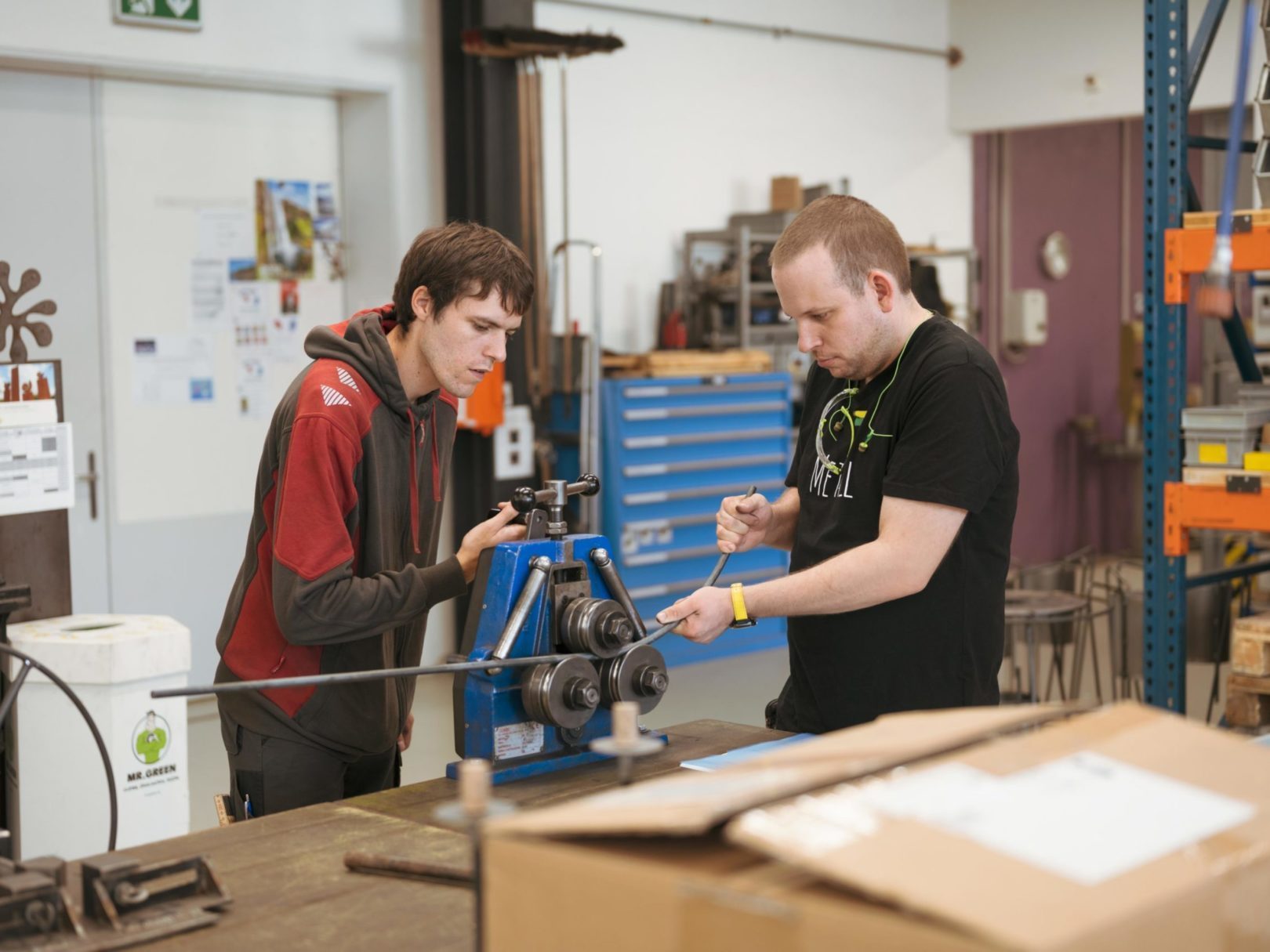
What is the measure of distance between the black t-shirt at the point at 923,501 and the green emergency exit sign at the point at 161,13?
11.3ft

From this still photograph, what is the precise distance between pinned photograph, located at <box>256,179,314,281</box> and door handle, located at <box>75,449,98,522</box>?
0.92 metres

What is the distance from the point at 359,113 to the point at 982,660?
410cm

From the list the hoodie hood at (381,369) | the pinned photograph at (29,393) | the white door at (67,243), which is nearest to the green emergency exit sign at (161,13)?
the white door at (67,243)

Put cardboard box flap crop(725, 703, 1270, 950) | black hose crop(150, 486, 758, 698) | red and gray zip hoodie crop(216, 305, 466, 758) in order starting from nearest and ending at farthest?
cardboard box flap crop(725, 703, 1270, 950) → black hose crop(150, 486, 758, 698) → red and gray zip hoodie crop(216, 305, 466, 758)

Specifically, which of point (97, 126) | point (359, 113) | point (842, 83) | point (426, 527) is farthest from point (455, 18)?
point (426, 527)

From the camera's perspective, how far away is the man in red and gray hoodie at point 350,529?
6.21 feet

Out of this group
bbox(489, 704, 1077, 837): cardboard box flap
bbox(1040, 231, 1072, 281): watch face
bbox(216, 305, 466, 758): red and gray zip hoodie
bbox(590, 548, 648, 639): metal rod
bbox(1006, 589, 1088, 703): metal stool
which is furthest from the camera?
bbox(1040, 231, 1072, 281): watch face

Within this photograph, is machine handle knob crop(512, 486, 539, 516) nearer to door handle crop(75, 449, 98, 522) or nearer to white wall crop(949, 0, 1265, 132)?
door handle crop(75, 449, 98, 522)

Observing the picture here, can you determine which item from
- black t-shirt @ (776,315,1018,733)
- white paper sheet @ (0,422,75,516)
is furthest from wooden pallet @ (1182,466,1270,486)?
white paper sheet @ (0,422,75,516)

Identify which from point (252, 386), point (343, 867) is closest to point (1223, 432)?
point (343, 867)

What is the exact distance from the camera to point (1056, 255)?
891 centimetres

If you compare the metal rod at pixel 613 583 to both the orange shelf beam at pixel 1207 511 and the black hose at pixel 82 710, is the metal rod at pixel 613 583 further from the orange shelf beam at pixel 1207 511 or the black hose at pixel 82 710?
the orange shelf beam at pixel 1207 511

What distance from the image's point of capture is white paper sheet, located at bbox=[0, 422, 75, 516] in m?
3.13

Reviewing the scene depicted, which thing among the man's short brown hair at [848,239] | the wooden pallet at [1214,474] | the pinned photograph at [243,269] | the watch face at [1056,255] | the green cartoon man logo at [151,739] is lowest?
the green cartoon man logo at [151,739]
